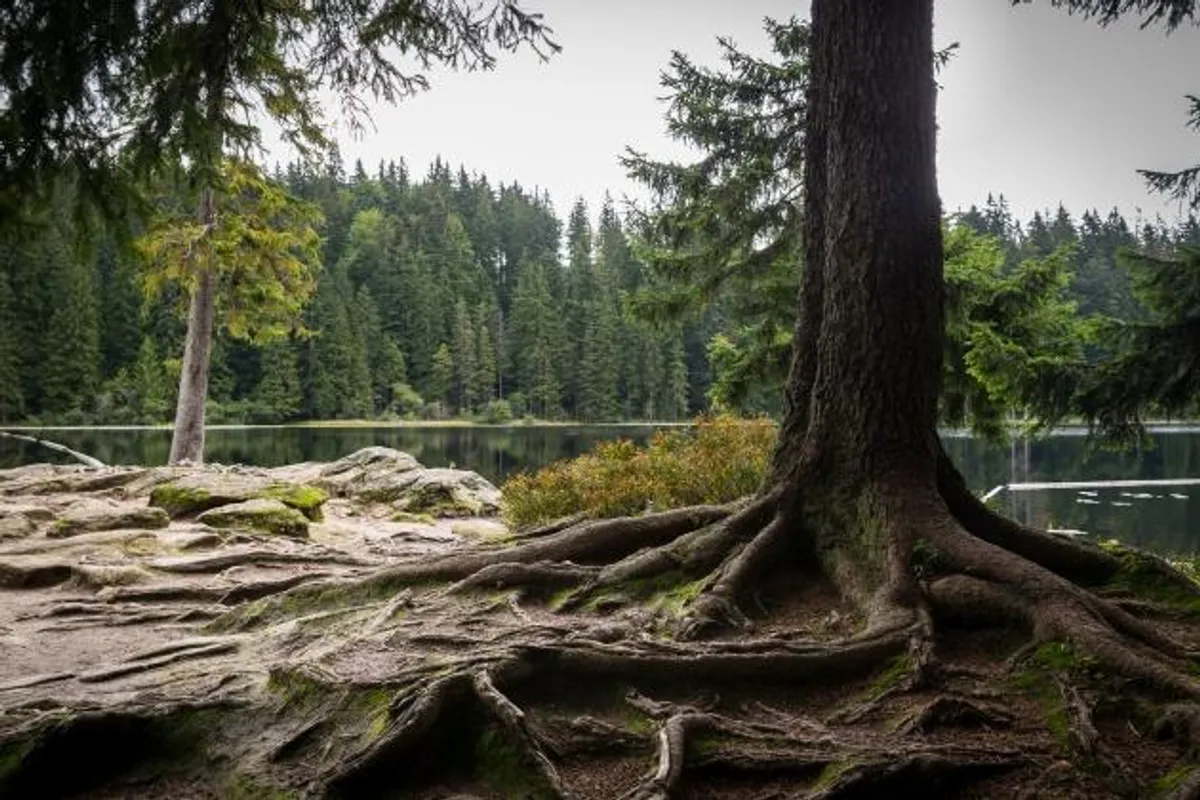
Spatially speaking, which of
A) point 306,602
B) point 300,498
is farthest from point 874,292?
point 300,498

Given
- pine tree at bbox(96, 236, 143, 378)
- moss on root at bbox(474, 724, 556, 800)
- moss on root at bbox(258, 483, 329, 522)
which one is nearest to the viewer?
moss on root at bbox(474, 724, 556, 800)

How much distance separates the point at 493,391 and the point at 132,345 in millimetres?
35573

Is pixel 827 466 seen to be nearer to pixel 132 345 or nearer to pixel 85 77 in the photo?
pixel 85 77

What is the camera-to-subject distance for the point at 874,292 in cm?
457

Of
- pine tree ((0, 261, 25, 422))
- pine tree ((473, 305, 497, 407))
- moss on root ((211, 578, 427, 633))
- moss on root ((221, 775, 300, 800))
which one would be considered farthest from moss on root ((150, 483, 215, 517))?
pine tree ((473, 305, 497, 407))

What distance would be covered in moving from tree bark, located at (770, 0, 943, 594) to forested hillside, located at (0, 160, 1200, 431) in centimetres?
5029

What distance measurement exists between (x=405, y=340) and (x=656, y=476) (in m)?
85.7

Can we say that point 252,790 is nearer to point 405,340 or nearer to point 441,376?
point 441,376

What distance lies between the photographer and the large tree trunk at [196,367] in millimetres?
17344

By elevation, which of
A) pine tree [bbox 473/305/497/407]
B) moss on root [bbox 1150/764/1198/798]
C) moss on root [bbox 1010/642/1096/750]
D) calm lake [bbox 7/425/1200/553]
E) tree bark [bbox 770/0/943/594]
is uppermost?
pine tree [bbox 473/305/497/407]

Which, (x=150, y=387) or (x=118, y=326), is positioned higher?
(x=118, y=326)

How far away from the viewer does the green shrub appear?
1045 centimetres

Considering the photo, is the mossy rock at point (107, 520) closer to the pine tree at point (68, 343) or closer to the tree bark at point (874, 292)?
the tree bark at point (874, 292)

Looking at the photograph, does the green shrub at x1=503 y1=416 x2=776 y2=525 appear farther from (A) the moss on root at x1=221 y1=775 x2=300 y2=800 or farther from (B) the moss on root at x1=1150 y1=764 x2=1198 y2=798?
(B) the moss on root at x1=1150 y1=764 x2=1198 y2=798
